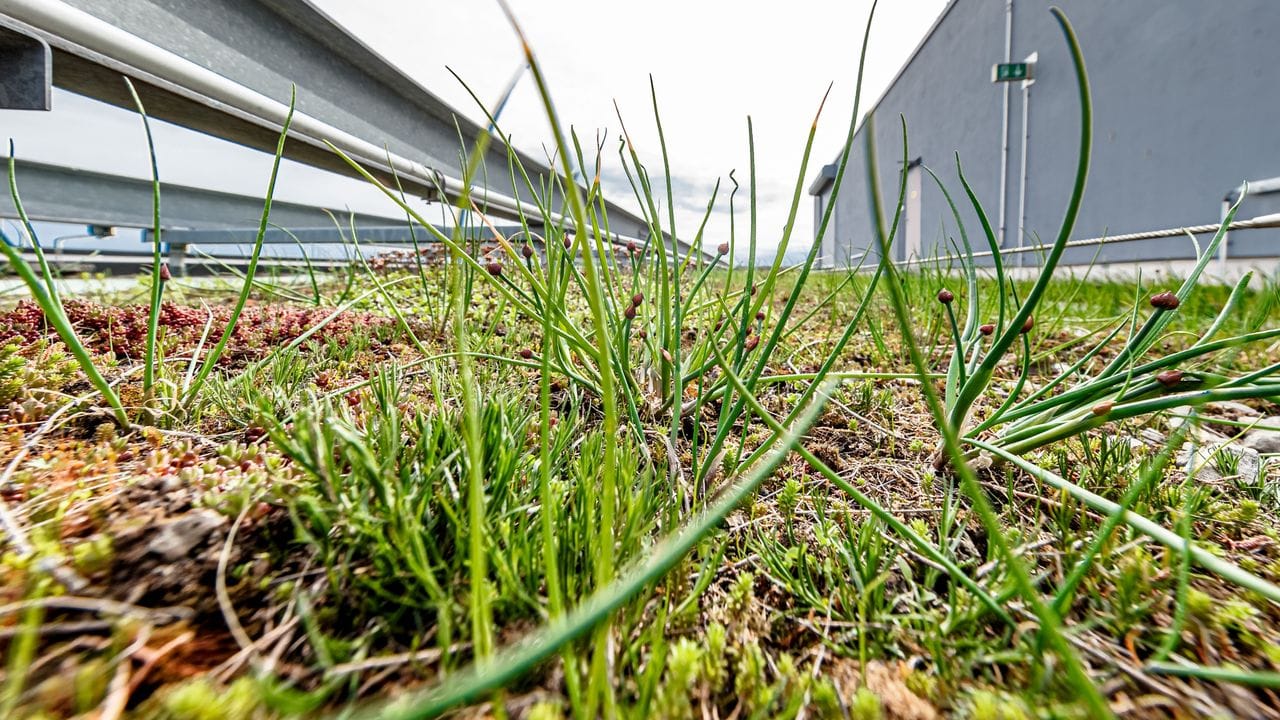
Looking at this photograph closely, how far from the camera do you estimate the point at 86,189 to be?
2.65 m

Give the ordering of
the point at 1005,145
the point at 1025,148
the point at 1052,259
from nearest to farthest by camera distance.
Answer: the point at 1052,259
the point at 1025,148
the point at 1005,145

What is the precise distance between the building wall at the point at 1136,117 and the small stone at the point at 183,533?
1.85m

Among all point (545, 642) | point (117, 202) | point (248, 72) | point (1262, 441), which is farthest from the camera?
point (117, 202)

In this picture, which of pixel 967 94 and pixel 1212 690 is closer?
pixel 1212 690

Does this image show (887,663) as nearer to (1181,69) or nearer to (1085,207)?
(1181,69)

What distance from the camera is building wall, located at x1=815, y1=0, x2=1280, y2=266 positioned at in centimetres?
398

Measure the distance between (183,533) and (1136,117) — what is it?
7.67 m

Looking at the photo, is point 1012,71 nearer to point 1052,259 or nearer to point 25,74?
point 1052,259

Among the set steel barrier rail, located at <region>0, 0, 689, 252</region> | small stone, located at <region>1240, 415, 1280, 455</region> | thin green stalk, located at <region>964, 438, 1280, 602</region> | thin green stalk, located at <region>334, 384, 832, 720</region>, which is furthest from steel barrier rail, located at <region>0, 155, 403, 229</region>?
small stone, located at <region>1240, 415, 1280, 455</region>

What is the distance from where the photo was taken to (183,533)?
539 millimetres

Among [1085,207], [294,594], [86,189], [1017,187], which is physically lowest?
[294,594]

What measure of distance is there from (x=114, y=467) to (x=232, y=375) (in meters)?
0.55

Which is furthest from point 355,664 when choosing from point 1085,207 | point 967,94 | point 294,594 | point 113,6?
point 967,94

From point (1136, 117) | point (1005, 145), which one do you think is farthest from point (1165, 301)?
point (1005, 145)
